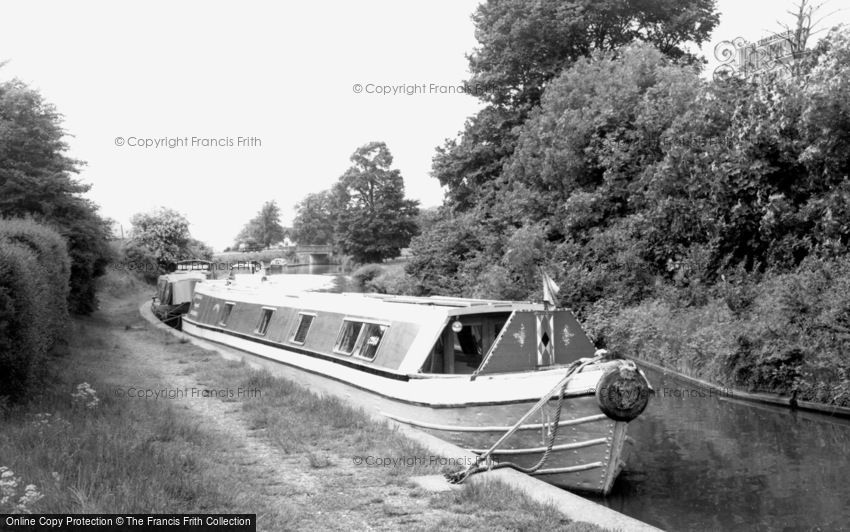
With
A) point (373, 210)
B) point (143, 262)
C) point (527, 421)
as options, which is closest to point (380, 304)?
point (527, 421)

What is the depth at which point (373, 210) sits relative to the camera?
186 feet

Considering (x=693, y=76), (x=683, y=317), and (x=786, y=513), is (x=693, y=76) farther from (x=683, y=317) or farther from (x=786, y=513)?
(x=786, y=513)

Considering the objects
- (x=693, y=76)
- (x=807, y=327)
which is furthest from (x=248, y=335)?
(x=693, y=76)

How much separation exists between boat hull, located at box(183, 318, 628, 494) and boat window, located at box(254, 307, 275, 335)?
6112 mm

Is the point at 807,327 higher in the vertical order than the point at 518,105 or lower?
lower

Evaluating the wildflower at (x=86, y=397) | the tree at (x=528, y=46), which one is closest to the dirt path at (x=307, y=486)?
the wildflower at (x=86, y=397)

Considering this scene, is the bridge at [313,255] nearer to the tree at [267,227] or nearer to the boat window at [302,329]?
the tree at [267,227]

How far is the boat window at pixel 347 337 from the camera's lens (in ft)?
37.7

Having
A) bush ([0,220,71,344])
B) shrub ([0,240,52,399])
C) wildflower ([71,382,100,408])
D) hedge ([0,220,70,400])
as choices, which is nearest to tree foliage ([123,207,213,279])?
bush ([0,220,71,344])

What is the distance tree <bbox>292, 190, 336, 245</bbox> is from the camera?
104m

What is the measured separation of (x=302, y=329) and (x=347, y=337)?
1855mm

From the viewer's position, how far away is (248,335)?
1552 centimetres

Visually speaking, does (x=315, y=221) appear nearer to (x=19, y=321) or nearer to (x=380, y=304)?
(x=380, y=304)

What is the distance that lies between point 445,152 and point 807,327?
A: 2255 cm
